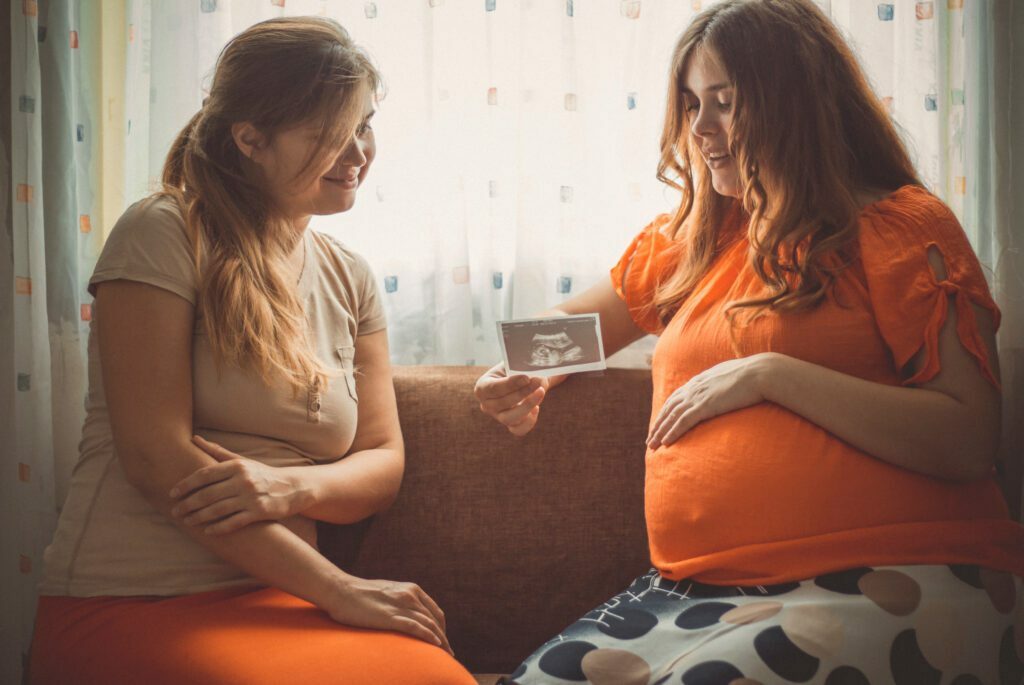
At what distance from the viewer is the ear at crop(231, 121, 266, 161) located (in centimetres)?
144

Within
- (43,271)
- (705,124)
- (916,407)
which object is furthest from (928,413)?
(43,271)

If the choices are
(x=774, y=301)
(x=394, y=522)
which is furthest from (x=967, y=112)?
(x=394, y=522)

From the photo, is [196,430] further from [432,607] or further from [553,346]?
[553,346]

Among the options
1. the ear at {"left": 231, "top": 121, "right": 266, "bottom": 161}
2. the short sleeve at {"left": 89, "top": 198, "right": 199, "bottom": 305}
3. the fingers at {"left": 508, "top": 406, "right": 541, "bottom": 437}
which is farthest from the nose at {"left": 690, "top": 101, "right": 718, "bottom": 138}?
the short sleeve at {"left": 89, "top": 198, "right": 199, "bottom": 305}

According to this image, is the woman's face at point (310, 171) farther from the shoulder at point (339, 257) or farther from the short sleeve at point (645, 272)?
the short sleeve at point (645, 272)

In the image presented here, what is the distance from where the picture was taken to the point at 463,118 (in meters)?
2.00

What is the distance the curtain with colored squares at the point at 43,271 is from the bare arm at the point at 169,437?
2.21ft

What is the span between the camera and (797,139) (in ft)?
4.66

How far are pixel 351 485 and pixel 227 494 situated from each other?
0.80 ft

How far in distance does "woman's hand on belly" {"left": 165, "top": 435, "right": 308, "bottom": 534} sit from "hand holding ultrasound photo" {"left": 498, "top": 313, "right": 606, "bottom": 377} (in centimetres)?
49

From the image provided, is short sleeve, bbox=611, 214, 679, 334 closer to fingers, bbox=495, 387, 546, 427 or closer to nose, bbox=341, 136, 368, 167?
fingers, bbox=495, 387, 546, 427

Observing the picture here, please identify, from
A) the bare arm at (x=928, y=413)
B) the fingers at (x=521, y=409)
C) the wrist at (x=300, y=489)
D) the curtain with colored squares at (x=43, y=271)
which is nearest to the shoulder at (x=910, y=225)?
the bare arm at (x=928, y=413)

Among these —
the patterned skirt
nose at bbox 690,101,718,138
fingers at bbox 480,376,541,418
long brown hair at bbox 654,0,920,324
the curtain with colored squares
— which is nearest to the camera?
the patterned skirt

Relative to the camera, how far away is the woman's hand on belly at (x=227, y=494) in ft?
4.24
